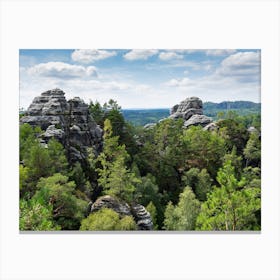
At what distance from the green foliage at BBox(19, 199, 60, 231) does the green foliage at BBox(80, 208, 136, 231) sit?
1.48 ft

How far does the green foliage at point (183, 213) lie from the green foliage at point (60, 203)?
123cm

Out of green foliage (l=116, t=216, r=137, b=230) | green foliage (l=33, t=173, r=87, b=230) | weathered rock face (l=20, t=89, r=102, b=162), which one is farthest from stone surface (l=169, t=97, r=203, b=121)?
green foliage (l=33, t=173, r=87, b=230)

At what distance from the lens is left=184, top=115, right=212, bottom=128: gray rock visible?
6430 millimetres

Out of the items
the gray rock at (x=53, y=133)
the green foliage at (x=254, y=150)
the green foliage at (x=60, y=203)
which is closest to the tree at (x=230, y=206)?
the green foliage at (x=254, y=150)

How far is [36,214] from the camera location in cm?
621

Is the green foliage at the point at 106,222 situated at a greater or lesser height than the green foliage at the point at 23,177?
lesser

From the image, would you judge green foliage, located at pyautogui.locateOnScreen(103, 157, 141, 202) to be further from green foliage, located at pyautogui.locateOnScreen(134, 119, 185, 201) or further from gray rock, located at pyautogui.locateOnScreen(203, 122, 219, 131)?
Result: gray rock, located at pyautogui.locateOnScreen(203, 122, 219, 131)

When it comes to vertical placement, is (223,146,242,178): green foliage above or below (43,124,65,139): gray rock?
below

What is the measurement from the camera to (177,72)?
6359 millimetres

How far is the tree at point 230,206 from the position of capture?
623 cm

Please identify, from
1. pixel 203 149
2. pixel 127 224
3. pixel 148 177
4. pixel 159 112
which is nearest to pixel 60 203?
pixel 127 224

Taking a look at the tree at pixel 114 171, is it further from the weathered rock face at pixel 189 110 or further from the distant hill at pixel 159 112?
the weathered rock face at pixel 189 110

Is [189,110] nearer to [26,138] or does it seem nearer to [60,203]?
[60,203]
